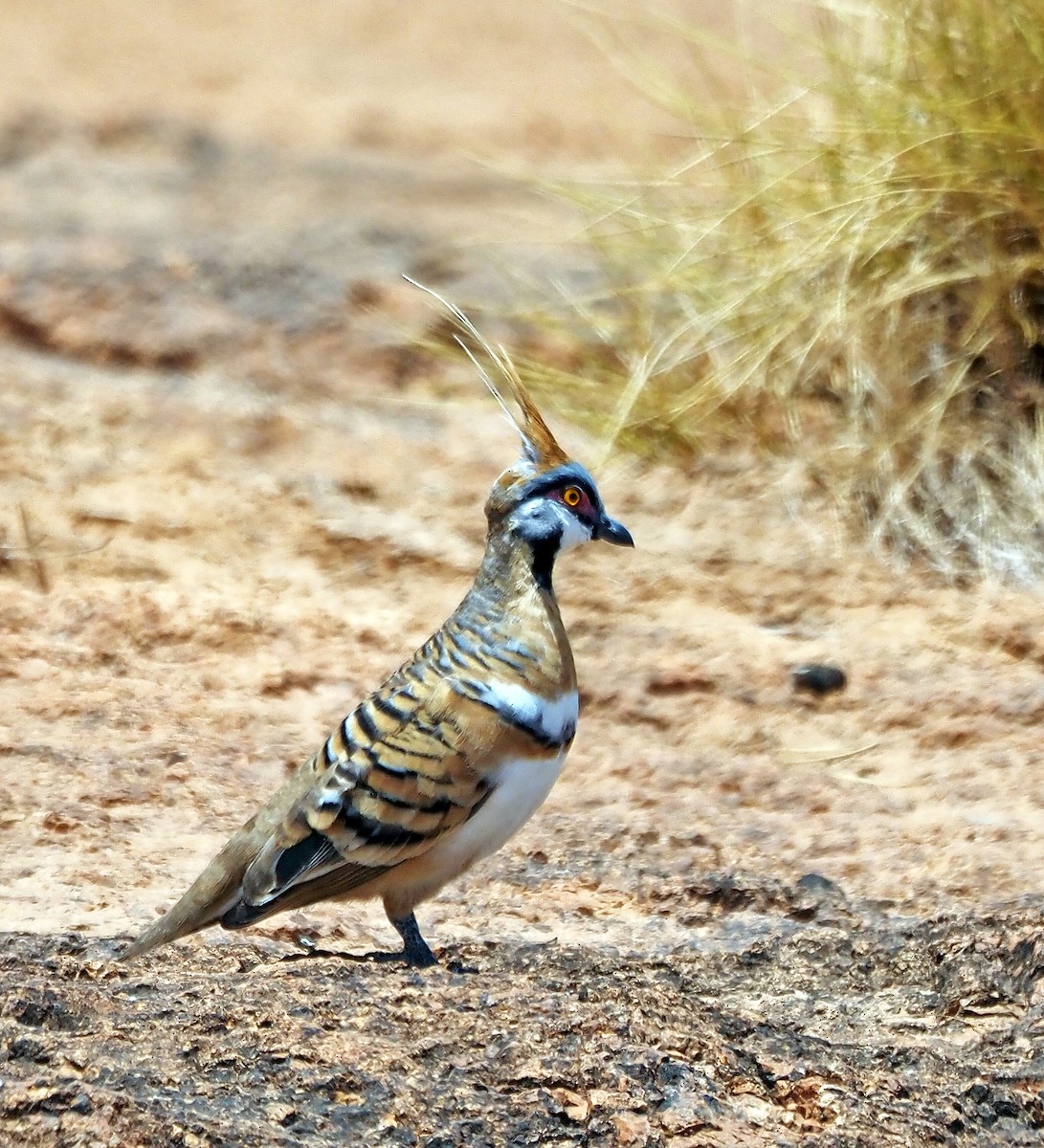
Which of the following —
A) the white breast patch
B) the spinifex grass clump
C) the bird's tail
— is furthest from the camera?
the spinifex grass clump

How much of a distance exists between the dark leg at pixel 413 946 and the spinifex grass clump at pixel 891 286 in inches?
102

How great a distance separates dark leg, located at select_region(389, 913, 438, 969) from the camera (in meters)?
3.46

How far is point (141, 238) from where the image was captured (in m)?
7.25

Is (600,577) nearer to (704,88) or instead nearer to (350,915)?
(350,915)

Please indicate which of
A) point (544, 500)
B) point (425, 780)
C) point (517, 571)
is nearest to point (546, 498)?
point (544, 500)

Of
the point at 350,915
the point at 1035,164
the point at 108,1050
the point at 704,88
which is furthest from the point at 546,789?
the point at 704,88

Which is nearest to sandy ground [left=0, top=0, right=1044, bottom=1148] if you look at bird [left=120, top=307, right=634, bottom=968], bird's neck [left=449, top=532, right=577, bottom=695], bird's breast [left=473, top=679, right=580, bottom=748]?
bird [left=120, top=307, right=634, bottom=968]

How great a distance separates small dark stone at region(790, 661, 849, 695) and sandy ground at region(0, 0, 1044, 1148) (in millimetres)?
53

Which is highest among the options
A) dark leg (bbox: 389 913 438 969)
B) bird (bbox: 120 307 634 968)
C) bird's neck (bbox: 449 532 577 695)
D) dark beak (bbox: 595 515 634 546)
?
dark beak (bbox: 595 515 634 546)

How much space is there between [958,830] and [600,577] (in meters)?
1.63

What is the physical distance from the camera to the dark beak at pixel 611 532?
3.73 meters

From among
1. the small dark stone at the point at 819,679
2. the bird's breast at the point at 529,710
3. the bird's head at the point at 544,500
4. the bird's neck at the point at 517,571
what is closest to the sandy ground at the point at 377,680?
the small dark stone at the point at 819,679

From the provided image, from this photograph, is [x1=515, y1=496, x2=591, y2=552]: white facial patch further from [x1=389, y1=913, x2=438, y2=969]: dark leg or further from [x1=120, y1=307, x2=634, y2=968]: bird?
[x1=389, y1=913, x2=438, y2=969]: dark leg

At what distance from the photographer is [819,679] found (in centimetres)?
527
